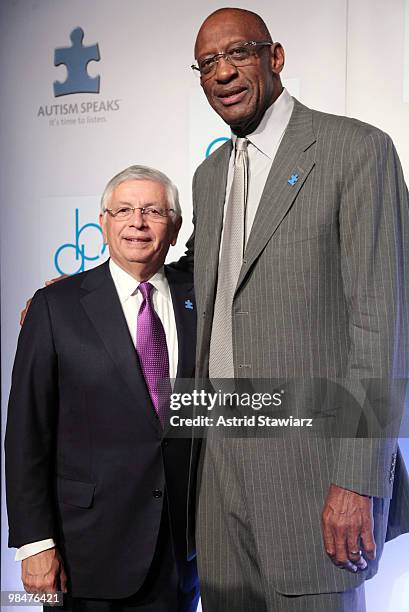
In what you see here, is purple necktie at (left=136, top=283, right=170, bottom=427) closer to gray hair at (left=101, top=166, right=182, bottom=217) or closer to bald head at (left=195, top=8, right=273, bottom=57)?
gray hair at (left=101, top=166, right=182, bottom=217)

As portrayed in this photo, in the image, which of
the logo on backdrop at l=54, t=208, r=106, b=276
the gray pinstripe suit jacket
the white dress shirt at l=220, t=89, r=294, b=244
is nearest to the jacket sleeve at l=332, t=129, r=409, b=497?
the gray pinstripe suit jacket

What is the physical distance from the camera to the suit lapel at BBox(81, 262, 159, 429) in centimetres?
230

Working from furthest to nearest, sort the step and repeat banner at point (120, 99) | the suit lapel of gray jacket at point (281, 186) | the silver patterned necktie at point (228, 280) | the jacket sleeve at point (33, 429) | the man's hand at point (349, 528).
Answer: the step and repeat banner at point (120, 99)
the jacket sleeve at point (33, 429)
the silver patterned necktie at point (228, 280)
the suit lapel of gray jacket at point (281, 186)
the man's hand at point (349, 528)

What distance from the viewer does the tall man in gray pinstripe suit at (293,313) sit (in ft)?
6.32

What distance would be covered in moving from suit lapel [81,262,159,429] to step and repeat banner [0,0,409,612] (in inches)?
26.2

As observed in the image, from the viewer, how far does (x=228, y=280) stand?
85.5 inches

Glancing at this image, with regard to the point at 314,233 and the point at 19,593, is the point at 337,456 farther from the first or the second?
the point at 19,593

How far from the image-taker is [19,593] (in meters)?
3.38

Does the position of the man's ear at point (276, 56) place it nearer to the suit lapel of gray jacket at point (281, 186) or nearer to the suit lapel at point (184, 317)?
the suit lapel of gray jacket at point (281, 186)

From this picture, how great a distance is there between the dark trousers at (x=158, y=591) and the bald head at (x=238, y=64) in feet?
3.78

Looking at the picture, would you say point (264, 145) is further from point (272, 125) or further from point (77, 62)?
point (77, 62)

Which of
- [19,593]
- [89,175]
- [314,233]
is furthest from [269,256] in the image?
[19,593]

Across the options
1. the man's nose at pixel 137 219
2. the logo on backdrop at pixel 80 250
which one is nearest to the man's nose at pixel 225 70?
the man's nose at pixel 137 219

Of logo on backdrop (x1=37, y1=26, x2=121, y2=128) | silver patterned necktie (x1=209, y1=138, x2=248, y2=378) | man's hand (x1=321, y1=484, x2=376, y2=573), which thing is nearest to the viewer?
man's hand (x1=321, y1=484, x2=376, y2=573)
